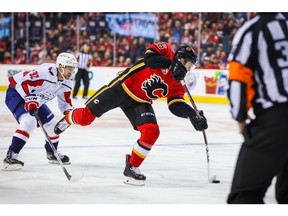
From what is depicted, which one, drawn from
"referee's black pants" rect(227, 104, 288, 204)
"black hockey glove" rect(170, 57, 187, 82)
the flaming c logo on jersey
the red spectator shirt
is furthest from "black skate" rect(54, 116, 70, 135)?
"referee's black pants" rect(227, 104, 288, 204)

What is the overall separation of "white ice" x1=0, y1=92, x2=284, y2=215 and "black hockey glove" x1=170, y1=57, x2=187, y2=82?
64cm

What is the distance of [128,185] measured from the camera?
3957 millimetres

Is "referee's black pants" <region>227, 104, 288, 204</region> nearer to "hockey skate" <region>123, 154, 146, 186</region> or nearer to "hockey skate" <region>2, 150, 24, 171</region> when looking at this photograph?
"hockey skate" <region>123, 154, 146, 186</region>

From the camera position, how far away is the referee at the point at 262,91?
7.25 ft

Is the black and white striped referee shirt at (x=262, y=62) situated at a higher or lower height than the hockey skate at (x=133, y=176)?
higher

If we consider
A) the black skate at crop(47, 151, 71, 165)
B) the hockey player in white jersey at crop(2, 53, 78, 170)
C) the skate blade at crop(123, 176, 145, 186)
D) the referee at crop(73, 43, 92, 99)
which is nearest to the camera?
the skate blade at crop(123, 176, 145, 186)

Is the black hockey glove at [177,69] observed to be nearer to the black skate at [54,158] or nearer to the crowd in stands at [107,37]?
the black skate at [54,158]

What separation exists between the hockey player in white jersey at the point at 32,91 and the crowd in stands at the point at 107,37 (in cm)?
648

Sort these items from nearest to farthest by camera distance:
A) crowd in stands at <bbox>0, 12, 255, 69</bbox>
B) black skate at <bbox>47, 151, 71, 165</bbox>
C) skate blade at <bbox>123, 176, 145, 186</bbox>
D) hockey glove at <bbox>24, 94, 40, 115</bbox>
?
skate blade at <bbox>123, 176, 145, 186</bbox> < hockey glove at <bbox>24, 94, 40, 115</bbox> < black skate at <bbox>47, 151, 71, 165</bbox> < crowd in stands at <bbox>0, 12, 255, 69</bbox>

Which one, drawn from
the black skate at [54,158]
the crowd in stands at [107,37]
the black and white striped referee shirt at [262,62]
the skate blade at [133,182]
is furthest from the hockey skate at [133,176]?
the crowd in stands at [107,37]

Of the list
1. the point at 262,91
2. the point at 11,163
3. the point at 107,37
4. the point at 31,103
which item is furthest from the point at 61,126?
the point at 107,37

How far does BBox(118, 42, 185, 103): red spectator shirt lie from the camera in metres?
3.95

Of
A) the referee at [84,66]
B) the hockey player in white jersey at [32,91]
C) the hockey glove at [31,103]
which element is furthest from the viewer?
the referee at [84,66]
